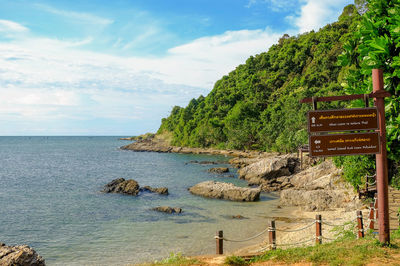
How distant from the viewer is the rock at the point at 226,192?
28.6m

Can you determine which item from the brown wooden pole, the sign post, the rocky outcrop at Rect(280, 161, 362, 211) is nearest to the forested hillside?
the rocky outcrop at Rect(280, 161, 362, 211)

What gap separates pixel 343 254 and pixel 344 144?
3241mm

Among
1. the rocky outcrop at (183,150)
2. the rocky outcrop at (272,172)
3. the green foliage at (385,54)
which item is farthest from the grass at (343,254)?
the rocky outcrop at (183,150)

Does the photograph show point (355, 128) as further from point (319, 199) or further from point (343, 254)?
point (319, 199)

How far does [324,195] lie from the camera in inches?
949

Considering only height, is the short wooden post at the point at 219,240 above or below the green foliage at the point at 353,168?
below

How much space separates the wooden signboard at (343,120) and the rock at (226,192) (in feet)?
67.4

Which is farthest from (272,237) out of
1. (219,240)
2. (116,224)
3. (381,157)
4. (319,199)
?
(116,224)

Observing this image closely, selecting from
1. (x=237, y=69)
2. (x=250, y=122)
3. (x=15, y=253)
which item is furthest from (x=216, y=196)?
(x=237, y=69)

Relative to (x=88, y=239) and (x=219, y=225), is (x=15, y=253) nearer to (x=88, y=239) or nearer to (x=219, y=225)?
(x=88, y=239)

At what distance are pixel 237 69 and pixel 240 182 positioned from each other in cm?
10322

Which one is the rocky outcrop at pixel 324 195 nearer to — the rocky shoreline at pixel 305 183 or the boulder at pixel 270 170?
the rocky shoreline at pixel 305 183

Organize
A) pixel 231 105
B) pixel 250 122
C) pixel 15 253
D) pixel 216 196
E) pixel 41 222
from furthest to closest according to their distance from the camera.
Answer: pixel 231 105 < pixel 250 122 < pixel 216 196 < pixel 41 222 < pixel 15 253

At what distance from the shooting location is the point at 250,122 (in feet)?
294
